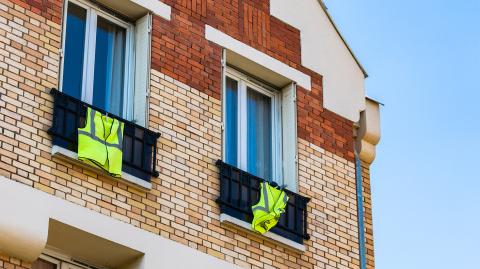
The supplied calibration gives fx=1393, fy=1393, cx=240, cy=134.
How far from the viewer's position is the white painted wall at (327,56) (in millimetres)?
18062

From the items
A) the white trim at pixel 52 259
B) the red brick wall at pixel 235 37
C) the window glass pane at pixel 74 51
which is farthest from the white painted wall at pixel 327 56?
the white trim at pixel 52 259

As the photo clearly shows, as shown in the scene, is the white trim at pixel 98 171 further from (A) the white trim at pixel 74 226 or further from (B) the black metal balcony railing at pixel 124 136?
(A) the white trim at pixel 74 226

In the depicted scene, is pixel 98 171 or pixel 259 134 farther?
pixel 259 134

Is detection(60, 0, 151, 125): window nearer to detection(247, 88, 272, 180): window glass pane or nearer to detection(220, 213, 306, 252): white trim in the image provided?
detection(220, 213, 306, 252): white trim

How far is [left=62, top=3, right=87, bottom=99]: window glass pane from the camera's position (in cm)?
1535

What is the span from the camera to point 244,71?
17453 millimetres

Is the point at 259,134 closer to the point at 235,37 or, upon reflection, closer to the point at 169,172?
the point at 235,37

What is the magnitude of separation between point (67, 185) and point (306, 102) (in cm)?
432

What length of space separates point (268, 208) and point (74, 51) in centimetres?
291

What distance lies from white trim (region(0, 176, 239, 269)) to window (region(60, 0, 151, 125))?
60.1 inches

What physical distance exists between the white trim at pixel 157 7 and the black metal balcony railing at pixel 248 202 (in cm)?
188

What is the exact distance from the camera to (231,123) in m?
17.0

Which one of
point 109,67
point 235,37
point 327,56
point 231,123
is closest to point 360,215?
point 231,123

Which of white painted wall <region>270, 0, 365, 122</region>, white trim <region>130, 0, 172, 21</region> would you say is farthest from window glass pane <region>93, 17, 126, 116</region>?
white painted wall <region>270, 0, 365, 122</region>
